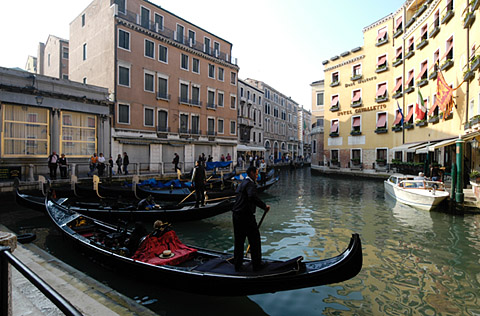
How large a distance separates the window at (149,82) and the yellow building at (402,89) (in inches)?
633

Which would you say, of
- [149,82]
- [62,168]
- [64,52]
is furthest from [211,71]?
[62,168]

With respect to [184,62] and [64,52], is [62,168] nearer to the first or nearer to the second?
[184,62]

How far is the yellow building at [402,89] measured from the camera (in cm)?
1323

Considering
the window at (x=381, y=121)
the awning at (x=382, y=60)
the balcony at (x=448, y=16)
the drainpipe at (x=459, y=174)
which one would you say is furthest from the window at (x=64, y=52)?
the drainpipe at (x=459, y=174)

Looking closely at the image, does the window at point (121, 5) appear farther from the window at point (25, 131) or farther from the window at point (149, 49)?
the window at point (25, 131)

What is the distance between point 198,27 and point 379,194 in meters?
19.8

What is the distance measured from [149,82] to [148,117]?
256cm

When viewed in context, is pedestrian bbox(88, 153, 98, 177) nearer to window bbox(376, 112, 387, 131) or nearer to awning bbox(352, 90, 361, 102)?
window bbox(376, 112, 387, 131)

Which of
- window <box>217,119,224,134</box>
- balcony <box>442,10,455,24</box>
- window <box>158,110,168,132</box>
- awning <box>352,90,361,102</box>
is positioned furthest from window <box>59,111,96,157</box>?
awning <box>352,90,361,102</box>

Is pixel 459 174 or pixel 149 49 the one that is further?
pixel 149 49

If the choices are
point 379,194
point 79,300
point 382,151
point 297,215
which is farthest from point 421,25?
point 79,300

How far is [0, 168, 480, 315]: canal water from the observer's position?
415cm

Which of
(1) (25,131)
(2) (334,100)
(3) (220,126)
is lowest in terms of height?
(1) (25,131)

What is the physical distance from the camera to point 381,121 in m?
23.1
